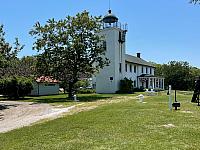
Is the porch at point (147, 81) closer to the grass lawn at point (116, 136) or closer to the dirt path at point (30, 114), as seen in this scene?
the dirt path at point (30, 114)

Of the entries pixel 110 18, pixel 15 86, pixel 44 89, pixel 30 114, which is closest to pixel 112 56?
pixel 110 18

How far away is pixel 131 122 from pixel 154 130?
1998 mm

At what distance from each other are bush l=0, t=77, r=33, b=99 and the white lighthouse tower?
15838mm

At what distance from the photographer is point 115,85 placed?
179 feet

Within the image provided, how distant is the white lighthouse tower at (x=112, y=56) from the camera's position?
178 feet

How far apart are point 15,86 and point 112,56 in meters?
18.2

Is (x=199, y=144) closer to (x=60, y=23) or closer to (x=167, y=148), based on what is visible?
(x=167, y=148)

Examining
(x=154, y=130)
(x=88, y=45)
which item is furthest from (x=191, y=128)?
(x=88, y=45)

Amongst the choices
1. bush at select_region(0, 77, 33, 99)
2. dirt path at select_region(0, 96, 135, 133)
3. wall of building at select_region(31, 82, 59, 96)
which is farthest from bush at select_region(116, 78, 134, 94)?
dirt path at select_region(0, 96, 135, 133)

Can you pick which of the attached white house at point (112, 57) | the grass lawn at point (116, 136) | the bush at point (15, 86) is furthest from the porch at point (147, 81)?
the grass lawn at point (116, 136)

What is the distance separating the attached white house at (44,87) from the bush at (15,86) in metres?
6.99

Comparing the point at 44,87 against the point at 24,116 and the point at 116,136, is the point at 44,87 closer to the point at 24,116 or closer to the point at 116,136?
the point at 24,116

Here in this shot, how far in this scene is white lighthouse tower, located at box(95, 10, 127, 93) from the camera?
54.1 m

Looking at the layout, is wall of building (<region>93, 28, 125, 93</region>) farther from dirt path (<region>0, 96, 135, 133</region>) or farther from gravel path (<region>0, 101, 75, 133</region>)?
gravel path (<region>0, 101, 75, 133</region>)
